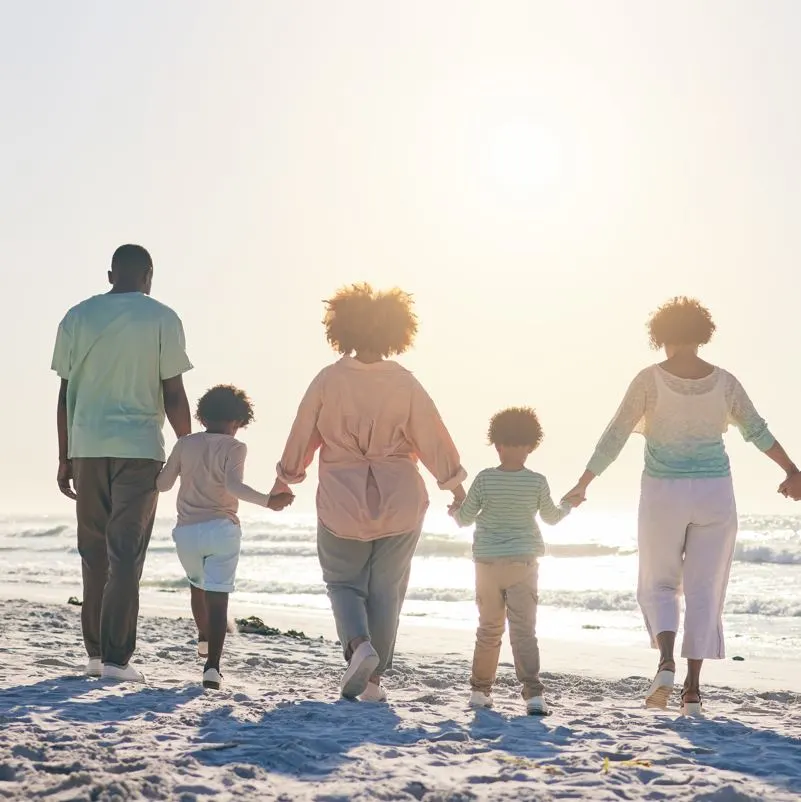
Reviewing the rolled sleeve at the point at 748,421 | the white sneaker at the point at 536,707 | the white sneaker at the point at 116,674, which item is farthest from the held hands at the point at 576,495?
the white sneaker at the point at 116,674

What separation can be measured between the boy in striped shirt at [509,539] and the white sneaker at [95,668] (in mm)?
1873

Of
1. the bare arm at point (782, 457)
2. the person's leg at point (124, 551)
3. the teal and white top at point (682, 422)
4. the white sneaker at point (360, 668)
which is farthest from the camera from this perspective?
the bare arm at point (782, 457)

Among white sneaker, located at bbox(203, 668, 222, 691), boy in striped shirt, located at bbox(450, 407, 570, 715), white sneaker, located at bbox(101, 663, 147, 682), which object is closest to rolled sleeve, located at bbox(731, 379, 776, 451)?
boy in striped shirt, located at bbox(450, 407, 570, 715)

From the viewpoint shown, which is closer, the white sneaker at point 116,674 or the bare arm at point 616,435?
the white sneaker at point 116,674

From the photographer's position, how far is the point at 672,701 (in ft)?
21.9

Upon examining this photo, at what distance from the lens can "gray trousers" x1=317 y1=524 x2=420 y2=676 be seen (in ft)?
17.2

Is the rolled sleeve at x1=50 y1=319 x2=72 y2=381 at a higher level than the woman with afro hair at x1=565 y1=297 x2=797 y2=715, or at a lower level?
higher

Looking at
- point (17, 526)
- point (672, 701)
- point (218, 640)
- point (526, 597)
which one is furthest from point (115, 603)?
point (17, 526)

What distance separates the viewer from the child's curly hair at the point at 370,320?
5.41 metres

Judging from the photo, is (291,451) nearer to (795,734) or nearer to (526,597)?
(526,597)

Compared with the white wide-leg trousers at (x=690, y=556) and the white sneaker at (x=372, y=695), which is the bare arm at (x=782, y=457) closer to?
the white wide-leg trousers at (x=690, y=556)

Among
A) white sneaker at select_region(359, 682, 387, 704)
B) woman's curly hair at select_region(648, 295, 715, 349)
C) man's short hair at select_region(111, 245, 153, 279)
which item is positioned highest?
man's short hair at select_region(111, 245, 153, 279)

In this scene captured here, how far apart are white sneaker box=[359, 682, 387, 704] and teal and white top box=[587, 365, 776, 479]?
1626mm

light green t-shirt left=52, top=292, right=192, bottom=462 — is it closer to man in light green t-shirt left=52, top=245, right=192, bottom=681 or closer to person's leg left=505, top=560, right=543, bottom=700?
man in light green t-shirt left=52, top=245, right=192, bottom=681
